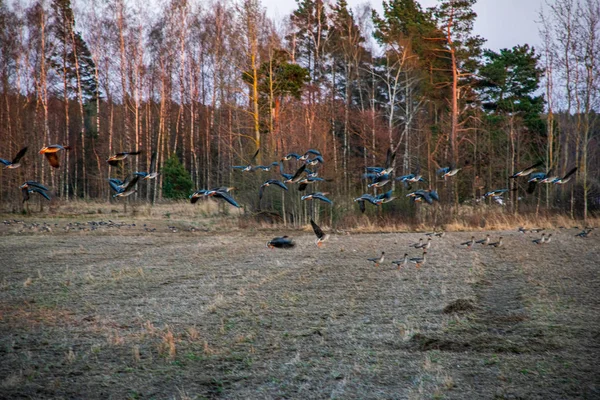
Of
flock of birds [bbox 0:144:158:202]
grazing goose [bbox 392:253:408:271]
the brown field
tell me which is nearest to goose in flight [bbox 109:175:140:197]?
flock of birds [bbox 0:144:158:202]

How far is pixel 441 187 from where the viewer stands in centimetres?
2478

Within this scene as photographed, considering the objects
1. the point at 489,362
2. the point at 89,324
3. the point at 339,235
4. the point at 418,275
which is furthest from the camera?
the point at 339,235

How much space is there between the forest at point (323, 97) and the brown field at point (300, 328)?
9708 mm

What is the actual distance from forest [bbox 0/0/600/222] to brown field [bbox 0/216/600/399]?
31.9 feet

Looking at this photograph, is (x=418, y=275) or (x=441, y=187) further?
(x=441, y=187)

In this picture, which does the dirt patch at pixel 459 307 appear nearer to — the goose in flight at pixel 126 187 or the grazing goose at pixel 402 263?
the grazing goose at pixel 402 263

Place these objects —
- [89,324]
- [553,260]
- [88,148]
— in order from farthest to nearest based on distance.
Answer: [88,148] → [553,260] → [89,324]

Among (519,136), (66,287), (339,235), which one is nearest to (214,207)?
(339,235)

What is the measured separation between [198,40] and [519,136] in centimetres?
1888

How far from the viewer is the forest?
2144 cm

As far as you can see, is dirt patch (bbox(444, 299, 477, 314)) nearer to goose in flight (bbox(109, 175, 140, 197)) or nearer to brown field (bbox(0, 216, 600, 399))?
brown field (bbox(0, 216, 600, 399))

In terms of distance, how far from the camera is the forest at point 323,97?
70.3ft

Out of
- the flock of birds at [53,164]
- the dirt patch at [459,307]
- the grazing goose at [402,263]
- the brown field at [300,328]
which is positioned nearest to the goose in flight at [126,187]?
the flock of birds at [53,164]

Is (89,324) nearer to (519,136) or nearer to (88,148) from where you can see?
(519,136)
